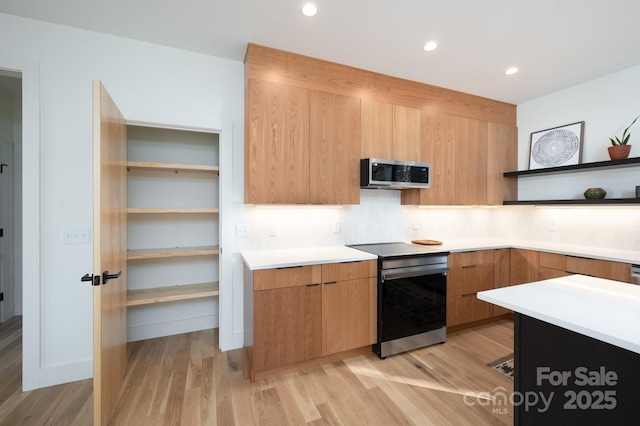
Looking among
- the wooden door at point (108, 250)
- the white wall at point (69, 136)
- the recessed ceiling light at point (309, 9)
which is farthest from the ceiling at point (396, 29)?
the wooden door at point (108, 250)

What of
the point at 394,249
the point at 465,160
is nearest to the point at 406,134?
the point at 465,160

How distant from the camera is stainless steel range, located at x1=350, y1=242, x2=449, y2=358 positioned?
2.38 meters

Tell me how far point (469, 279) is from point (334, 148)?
2068mm

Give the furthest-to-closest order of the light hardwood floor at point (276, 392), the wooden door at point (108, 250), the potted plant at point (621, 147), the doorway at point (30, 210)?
the potted plant at point (621, 147)
the doorway at point (30, 210)
the light hardwood floor at point (276, 392)
the wooden door at point (108, 250)

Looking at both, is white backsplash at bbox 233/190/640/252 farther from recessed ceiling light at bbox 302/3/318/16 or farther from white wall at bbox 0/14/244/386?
recessed ceiling light at bbox 302/3/318/16

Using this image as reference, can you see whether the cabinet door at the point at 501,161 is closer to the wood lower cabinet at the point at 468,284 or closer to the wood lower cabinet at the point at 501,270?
the wood lower cabinet at the point at 501,270

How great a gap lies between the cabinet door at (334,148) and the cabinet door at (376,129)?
0.26ft

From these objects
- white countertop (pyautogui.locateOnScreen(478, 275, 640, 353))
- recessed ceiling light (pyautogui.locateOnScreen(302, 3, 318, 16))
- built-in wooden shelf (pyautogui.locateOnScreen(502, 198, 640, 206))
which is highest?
recessed ceiling light (pyautogui.locateOnScreen(302, 3, 318, 16))

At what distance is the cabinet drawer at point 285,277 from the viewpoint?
2020mm

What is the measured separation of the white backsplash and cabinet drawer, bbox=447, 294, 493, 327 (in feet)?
2.81

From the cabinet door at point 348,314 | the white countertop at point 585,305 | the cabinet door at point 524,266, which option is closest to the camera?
the white countertop at point 585,305

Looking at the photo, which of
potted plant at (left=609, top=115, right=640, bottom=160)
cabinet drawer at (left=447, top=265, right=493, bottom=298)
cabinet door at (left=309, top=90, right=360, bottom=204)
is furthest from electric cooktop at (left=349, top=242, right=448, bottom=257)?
potted plant at (left=609, top=115, right=640, bottom=160)

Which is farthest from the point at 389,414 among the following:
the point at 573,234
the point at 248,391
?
the point at 573,234

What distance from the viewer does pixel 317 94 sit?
2469 millimetres
